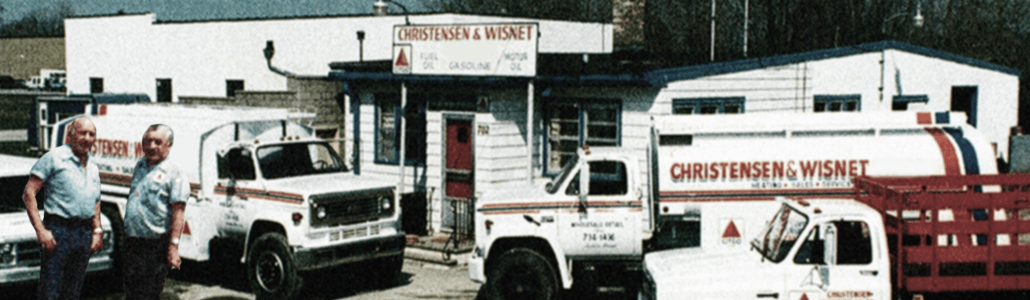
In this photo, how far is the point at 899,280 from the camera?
29.8 ft

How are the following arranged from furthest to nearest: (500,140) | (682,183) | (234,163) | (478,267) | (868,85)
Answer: (868,85) → (500,140) → (234,163) → (478,267) → (682,183)

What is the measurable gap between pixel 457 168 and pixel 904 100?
1019 cm

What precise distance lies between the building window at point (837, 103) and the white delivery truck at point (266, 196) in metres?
10.2

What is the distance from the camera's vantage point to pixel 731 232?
11617 millimetres

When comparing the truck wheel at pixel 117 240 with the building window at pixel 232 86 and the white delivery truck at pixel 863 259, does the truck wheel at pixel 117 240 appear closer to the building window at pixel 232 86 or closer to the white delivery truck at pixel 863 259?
the white delivery truck at pixel 863 259

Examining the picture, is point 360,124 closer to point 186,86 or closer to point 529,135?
point 529,135

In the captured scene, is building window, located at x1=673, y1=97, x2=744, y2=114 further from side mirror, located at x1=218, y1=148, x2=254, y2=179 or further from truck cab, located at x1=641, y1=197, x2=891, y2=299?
truck cab, located at x1=641, y1=197, x2=891, y2=299

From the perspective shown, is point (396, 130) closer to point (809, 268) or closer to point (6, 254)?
point (6, 254)

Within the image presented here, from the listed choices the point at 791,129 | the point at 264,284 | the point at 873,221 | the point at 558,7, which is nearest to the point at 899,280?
the point at 873,221

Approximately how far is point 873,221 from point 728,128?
11.6 feet

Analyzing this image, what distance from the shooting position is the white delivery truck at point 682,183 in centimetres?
1199

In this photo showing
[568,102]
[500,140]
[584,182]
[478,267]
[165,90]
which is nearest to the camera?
[584,182]

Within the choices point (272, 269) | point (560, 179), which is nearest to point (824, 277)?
point (560, 179)

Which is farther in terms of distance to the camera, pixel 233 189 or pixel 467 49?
pixel 467 49
